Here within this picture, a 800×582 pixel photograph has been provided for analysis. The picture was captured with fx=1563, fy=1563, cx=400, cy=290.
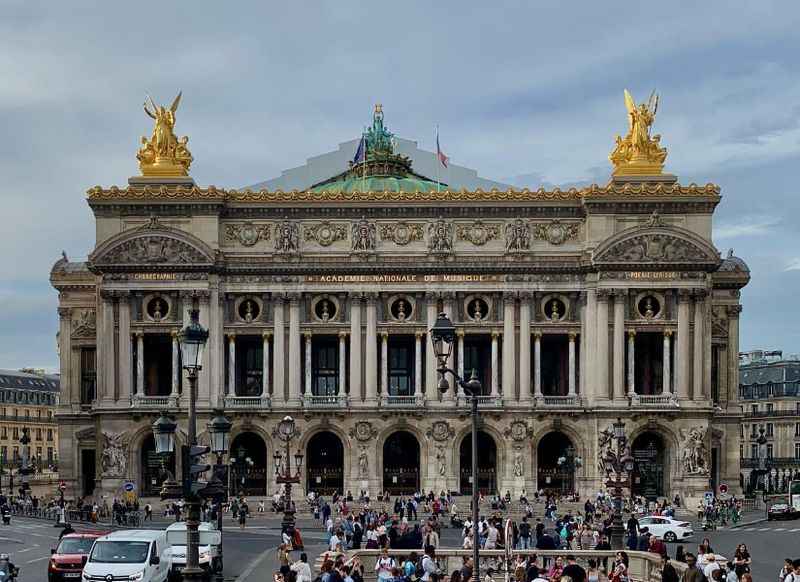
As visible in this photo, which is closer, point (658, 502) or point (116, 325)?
point (658, 502)

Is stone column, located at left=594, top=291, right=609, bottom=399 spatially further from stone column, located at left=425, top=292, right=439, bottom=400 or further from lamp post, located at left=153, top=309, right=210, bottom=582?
lamp post, located at left=153, top=309, right=210, bottom=582

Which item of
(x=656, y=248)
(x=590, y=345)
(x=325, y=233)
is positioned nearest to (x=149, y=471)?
(x=325, y=233)

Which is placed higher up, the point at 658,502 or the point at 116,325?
the point at 116,325

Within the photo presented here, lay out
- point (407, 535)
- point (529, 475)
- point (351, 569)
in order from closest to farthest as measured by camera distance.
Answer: point (351, 569)
point (407, 535)
point (529, 475)

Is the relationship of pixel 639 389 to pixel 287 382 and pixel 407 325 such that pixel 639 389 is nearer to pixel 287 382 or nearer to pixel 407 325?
pixel 407 325

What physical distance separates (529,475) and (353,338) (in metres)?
15.3

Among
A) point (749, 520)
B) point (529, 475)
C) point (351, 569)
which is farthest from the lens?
point (529, 475)

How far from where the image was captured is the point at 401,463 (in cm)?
10806

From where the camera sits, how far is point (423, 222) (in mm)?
108688

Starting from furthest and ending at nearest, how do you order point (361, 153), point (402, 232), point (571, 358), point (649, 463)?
point (361, 153) < point (402, 232) < point (571, 358) < point (649, 463)

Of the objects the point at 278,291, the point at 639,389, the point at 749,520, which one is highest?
the point at 278,291

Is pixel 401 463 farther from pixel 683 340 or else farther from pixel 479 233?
pixel 683 340

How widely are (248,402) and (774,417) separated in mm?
73201

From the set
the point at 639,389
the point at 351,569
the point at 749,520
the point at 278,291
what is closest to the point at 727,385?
the point at 639,389
